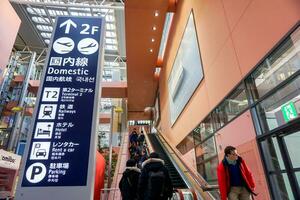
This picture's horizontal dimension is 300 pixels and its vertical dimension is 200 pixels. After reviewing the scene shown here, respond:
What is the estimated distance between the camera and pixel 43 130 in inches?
105

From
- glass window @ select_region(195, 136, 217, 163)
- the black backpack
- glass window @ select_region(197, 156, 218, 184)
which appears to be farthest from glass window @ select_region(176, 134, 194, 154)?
the black backpack

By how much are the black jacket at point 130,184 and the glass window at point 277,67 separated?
2.97 m

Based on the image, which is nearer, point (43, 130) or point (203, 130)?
point (43, 130)

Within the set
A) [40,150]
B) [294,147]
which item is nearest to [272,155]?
[294,147]

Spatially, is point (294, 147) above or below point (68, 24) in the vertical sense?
below

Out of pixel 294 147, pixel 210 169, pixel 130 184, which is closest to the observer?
pixel 294 147

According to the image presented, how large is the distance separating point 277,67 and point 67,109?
11.9ft

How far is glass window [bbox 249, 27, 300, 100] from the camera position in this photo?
11.6 ft

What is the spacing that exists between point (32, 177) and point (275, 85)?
4092 millimetres

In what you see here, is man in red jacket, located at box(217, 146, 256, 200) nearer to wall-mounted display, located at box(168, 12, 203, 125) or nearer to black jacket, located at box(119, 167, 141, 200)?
black jacket, located at box(119, 167, 141, 200)

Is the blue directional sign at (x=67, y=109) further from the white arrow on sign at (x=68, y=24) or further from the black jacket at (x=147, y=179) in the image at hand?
the black jacket at (x=147, y=179)

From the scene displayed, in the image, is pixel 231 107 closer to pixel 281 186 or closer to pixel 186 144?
pixel 281 186

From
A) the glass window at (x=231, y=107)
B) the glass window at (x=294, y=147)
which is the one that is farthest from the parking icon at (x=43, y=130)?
the glass window at (x=231, y=107)

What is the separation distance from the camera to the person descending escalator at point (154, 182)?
3.65 meters
